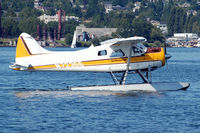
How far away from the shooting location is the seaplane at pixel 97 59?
24234 mm

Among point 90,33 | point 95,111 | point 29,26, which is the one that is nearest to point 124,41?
point 95,111

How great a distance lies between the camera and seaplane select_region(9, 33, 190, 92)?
24234mm

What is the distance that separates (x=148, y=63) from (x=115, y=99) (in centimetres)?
272

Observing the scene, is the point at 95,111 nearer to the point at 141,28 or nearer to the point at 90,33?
the point at 141,28

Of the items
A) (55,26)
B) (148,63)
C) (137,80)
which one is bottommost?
(55,26)

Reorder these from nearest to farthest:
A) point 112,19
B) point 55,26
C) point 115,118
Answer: point 115,118 → point 55,26 → point 112,19

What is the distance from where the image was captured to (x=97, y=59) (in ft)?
80.2

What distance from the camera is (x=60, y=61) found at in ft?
79.4

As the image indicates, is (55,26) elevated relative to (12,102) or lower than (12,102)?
lower

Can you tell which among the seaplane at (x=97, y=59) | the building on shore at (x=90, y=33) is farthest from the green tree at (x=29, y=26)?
the seaplane at (x=97, y=59)

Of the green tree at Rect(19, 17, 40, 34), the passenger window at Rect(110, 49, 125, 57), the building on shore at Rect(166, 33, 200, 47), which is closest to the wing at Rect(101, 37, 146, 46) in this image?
the passenger window at Rect(110, 49, 125, 57)

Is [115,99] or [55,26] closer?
[115,99]

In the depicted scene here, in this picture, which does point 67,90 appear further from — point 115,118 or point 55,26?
point 55,26

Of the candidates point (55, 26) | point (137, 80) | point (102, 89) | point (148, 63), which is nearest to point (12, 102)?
point (102, 89)
